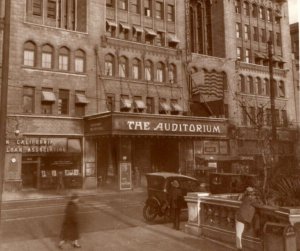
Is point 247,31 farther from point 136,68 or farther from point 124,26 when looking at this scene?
point 124,26

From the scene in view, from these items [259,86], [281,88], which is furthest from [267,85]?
[281,88]

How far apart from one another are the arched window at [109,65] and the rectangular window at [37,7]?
7.28 metres

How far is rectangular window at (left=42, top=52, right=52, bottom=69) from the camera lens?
32000 mm

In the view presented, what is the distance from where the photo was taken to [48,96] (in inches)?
1235

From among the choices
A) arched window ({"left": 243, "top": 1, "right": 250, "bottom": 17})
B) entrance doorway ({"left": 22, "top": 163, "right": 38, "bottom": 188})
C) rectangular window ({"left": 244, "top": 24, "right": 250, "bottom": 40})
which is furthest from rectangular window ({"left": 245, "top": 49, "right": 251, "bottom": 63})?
entrance doorway ({"left": 22, "top": 163, "right": 38, "bottom": 188})

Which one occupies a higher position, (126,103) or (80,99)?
(80,99)

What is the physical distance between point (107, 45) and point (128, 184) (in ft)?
44.3

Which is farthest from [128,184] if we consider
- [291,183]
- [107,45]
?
[291,183]

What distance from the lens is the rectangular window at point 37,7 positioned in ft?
110

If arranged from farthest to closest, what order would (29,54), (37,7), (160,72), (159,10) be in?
(159,10), (160,72), (37,7), (29,54)

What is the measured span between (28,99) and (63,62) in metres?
4.71

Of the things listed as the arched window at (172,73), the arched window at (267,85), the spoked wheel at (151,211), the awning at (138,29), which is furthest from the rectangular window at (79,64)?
the arched window at (267,85)

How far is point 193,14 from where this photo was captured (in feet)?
151

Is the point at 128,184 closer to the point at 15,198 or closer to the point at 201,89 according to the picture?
the point at 15,198
